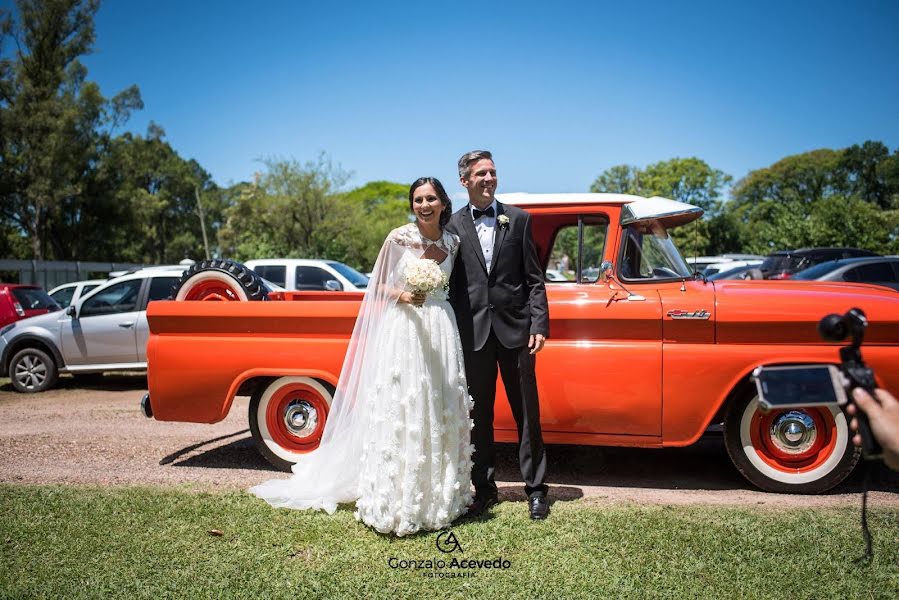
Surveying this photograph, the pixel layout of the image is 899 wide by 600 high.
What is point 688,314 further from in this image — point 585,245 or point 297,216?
point 297,216

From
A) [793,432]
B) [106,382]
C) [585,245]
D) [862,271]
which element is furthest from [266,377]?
[862,271]

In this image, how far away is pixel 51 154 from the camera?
28.8 metres

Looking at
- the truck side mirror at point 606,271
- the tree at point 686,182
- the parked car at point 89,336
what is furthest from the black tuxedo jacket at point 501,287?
the tree at point 686,182

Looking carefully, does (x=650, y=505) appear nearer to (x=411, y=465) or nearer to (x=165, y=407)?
(x=411, y=465)

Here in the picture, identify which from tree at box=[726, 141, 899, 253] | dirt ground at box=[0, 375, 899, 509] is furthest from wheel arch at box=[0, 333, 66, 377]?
tree at box=[726, 141, 899, 253]

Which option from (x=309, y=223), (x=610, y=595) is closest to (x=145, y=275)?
(x=610, y=595)

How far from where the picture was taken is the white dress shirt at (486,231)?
4238mm

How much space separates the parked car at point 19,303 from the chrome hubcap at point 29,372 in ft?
4.51

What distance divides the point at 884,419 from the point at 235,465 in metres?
5.04

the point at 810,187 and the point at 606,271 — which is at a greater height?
the point at 810,187

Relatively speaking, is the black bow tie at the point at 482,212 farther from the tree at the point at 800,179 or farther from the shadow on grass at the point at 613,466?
the tree at the point at 800,179

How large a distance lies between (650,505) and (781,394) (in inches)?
102

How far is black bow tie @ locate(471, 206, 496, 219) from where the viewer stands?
4.28m

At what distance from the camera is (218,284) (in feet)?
18.7
